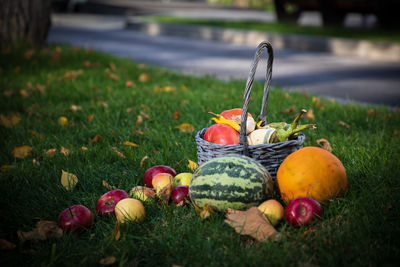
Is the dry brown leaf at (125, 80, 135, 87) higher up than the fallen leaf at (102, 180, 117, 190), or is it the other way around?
the fallen leaf at (102, 180, 117, 190)

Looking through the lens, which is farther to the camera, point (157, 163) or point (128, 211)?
point (157, 163)

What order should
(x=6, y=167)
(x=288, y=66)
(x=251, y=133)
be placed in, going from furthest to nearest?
(x=288, y=66)
(x=6, y=167)
(x=251, y=133)

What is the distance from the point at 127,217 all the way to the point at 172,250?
360 millimetres

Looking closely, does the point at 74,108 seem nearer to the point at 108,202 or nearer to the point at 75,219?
the point at 108,202

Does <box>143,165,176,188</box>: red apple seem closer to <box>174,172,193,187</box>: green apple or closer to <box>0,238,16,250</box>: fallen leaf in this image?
<box>174,172,193,187</box>: green apple

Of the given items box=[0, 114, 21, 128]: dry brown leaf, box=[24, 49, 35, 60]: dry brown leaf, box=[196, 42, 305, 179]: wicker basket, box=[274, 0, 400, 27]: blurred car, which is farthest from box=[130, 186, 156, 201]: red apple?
box=[274, 0, 400, 27]: blurred car

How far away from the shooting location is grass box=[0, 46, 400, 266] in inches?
72.1

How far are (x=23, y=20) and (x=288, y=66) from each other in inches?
203

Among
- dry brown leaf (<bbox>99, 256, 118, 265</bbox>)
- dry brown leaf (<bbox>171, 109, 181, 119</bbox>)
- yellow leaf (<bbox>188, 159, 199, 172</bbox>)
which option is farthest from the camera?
dry brown leaf (<bbox>171, 109, 181, 119</bbox>)

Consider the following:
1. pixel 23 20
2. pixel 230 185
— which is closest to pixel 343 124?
pixel 230 185

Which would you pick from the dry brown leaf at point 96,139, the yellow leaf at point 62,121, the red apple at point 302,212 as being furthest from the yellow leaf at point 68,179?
the yellow leaf at point 62,121

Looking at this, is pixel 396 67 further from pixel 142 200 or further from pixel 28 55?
pixel 142 200

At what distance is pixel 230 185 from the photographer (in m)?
2.05

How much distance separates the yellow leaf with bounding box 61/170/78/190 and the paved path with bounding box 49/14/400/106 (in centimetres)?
418
